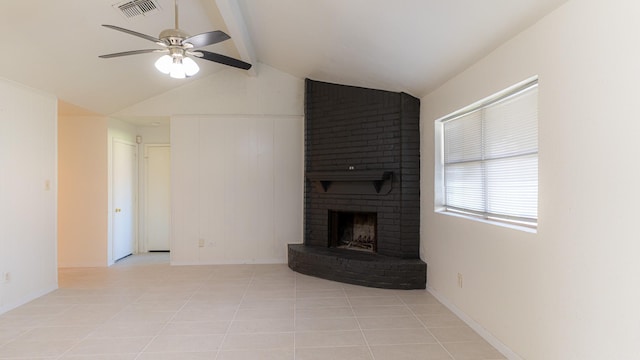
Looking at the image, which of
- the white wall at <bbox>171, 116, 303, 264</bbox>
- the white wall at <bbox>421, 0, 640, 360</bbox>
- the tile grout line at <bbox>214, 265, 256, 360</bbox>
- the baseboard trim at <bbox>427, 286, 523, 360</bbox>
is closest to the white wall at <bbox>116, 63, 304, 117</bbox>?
the white wall at <bbox>171, 116, 303, 264</bbox>

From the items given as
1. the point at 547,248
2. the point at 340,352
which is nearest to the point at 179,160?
the point at 340,352

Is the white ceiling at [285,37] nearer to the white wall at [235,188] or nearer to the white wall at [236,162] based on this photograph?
the white wall at [236,162]

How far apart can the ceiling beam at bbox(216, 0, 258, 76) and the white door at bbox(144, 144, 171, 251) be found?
274 centimetres

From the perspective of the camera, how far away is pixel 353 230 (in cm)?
502

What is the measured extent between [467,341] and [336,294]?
4.90ft

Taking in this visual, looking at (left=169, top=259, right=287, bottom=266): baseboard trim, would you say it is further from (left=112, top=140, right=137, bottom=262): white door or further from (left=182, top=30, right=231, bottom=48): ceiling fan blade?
(left=182, top=30, right=231, bottom=48): ceiling fan blade

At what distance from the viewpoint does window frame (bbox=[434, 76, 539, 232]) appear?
230 centimetres

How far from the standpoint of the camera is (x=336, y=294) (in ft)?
12.3

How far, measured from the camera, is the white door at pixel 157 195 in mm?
6004

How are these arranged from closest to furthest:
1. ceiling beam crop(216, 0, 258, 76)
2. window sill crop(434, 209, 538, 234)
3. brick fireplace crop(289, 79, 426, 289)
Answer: window sill crop(434, 209, 538, 234), ceiling beam crop(216, 0, 258, 76), brick fireplace crop(289, 79, 426, 289)

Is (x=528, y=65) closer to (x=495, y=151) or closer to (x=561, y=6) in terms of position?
(x=561, y=6)

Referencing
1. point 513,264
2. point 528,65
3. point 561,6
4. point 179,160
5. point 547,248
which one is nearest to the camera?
point 561,6

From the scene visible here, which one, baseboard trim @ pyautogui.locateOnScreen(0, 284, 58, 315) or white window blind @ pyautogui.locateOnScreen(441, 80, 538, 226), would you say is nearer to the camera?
white window blind @ pyautogui.locateOnScreen(441, 80, 538, 226)

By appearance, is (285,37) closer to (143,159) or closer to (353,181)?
(353,181)
